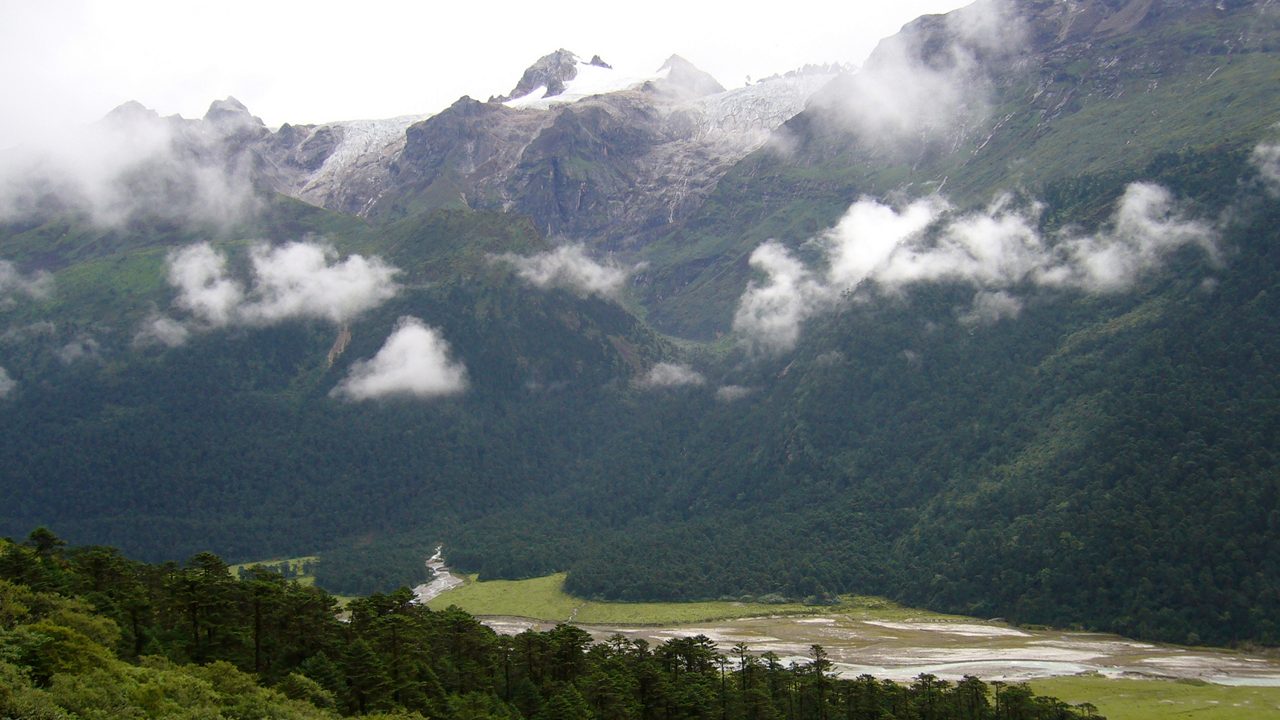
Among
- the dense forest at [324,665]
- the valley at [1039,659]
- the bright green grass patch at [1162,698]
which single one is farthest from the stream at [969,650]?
the dense forest at [324,665]

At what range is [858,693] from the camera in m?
110

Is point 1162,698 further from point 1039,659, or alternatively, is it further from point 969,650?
point 969,650

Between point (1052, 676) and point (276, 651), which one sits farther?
point (1052, 676)

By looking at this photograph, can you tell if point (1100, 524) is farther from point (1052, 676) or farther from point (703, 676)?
point (703, 676)

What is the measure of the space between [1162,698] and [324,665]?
107094 mm

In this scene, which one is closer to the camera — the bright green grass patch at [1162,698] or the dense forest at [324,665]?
the dense forest at [324,665]

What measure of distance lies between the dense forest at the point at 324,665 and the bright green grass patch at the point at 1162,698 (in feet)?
58.2

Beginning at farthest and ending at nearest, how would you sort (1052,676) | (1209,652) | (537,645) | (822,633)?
(822,633), (1209,652), (1052,676), (537,645)

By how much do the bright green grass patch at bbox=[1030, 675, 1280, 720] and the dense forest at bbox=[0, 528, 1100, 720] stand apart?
17.7 m

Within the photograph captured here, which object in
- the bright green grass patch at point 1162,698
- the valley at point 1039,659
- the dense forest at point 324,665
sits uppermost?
the dense forest at point 324,665

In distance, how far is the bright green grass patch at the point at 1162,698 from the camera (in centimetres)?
12300

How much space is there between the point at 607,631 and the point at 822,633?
135 ft

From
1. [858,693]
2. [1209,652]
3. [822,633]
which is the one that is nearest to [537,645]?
[858,693]

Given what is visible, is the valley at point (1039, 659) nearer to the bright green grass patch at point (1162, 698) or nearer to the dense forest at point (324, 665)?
the bright green grass patch at point (1162, 698)
